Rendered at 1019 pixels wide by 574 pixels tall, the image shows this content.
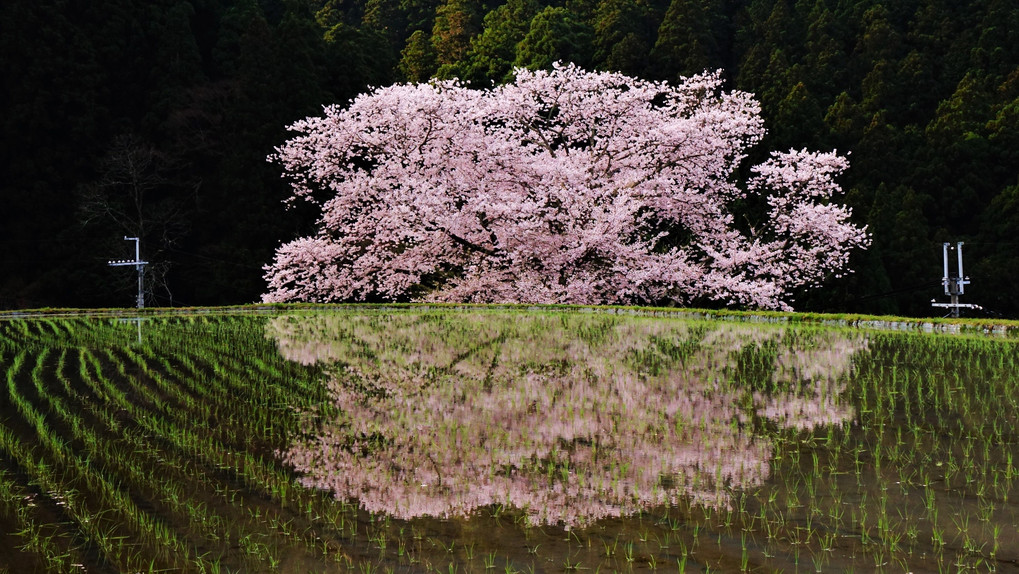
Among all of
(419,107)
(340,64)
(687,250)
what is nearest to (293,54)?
(340,64)

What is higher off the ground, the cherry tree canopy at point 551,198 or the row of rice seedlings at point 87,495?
the cherry tree canopy at point 551,198

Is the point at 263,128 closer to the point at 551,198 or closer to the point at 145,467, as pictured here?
the point at 551,198

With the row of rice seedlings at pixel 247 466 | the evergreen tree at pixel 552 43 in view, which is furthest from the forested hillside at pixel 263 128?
the row of rice seedlings at pixel 247 466

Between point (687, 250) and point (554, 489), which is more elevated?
point (687, 250)

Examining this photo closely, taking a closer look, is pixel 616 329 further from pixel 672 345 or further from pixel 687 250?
pixel 687 250

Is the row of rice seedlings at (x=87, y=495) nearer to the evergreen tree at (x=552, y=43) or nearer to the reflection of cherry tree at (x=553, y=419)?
the reflection of cherry tree at (x=553, y=419)

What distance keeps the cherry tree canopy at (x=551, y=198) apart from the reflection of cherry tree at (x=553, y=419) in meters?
10.6

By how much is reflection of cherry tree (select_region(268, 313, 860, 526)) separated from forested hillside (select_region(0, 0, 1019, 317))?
28232 millimetres

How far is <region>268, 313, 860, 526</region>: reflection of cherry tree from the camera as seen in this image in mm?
6113

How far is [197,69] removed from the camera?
47.7 m

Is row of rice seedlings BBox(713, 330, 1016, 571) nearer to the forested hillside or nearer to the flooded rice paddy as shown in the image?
the flooded rice paddy

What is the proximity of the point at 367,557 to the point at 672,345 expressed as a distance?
1050 centimetres

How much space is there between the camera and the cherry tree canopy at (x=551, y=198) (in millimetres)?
26766

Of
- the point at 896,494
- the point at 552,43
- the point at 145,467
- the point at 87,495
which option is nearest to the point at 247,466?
the point at 145,467
